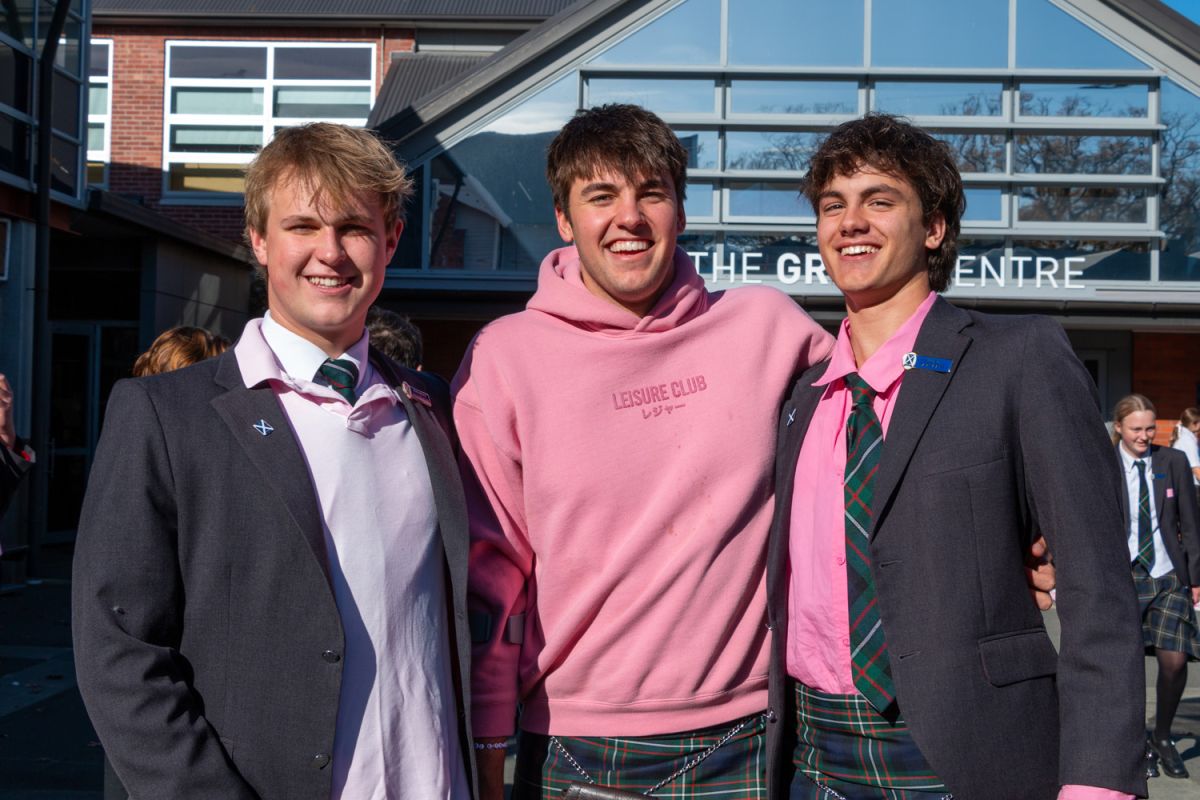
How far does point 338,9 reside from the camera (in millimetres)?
19656

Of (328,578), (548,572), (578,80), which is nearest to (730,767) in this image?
(548,572)

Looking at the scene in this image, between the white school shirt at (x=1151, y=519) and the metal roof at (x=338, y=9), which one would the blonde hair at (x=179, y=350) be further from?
the metal roof at (x=338, y=9)

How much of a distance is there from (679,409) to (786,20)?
39.5 ft

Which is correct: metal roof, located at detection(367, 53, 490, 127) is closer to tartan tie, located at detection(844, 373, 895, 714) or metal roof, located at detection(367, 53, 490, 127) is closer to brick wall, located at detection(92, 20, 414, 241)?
brick wall, located at detection(92, 20, 414, 241)


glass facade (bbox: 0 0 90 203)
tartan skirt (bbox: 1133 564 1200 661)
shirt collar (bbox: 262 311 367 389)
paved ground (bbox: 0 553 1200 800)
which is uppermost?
glass facade (bbox: 0 0 90 203)

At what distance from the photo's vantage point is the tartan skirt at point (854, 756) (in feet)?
7.66

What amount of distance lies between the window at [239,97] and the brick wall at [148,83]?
0.44 feet

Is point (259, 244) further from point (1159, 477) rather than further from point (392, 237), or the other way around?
point (1159, 477)

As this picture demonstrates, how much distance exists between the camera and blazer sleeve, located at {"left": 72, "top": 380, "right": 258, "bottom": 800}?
6.72 feet

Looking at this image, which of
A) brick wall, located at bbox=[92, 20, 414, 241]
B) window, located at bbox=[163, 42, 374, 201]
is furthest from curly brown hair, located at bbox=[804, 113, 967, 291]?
brick wall, located at bbox=[92, 20, 414, 241]

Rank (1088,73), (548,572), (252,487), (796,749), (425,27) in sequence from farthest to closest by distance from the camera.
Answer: (425,27), (1088,73), (548,572), (796,749), (252,487)

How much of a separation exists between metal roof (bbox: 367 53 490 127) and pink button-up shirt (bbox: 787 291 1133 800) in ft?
47.7

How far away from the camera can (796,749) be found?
2578mm

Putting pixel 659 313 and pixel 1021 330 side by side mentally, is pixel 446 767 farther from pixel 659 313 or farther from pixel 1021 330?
pixel 1021 330
